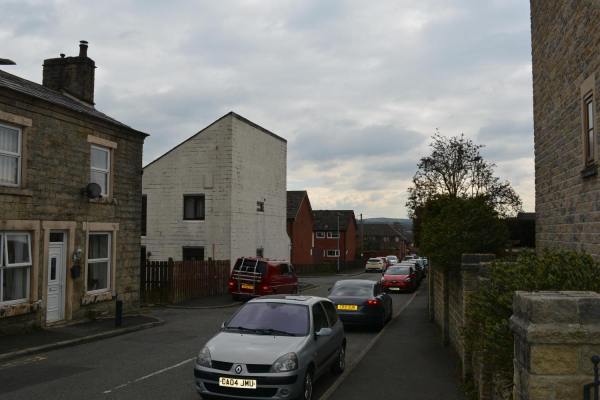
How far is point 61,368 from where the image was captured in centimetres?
992

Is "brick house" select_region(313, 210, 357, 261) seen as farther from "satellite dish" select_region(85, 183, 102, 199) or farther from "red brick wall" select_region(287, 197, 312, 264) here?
"satellite dish" select_region(85, 183, 102, 199)

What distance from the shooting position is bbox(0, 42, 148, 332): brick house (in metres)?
13.1

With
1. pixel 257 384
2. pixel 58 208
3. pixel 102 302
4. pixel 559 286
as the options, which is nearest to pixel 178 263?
pixel 102 302

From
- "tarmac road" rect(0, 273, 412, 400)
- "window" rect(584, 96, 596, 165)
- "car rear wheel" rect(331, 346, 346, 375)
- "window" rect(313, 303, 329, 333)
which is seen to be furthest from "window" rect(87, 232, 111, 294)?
"window" rect(584, 96, 596, 165)

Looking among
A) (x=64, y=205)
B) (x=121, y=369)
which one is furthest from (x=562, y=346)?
(x=64, y=205)

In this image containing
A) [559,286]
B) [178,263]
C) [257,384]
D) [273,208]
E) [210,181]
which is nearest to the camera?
[559,286]

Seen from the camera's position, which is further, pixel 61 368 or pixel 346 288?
pixel 346 288

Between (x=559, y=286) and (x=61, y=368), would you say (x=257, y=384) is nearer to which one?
(x=559, y=286)

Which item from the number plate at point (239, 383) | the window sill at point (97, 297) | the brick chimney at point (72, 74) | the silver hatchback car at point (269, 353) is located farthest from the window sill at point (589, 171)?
the brick chimney at point (72, 74)

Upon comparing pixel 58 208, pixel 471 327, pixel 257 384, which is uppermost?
pixel 58 208

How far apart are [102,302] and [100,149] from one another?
5.01 metres

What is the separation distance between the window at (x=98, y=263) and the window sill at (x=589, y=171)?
45.4 ft

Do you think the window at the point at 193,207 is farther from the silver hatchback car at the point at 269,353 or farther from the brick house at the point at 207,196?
the silver hatchback car at the point at 269,353

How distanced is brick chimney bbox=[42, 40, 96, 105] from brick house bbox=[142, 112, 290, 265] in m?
9.58
